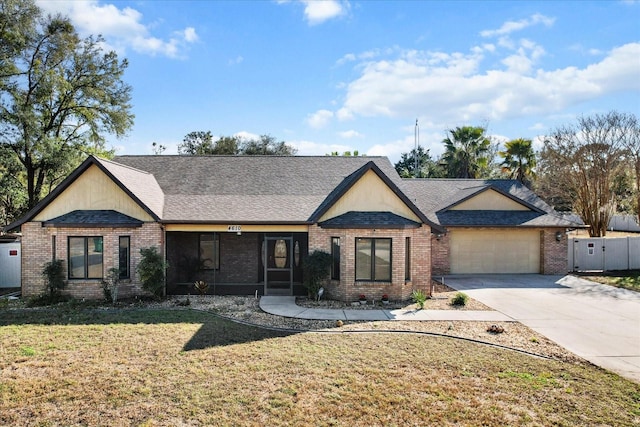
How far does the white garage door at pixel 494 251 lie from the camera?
67.1 ft

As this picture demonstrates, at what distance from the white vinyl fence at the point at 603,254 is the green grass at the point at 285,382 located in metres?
15.5

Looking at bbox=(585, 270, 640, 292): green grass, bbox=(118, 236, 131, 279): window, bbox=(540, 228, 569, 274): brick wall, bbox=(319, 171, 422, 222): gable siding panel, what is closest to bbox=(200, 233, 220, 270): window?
A: bbox=(118, 236, 131, 279): window

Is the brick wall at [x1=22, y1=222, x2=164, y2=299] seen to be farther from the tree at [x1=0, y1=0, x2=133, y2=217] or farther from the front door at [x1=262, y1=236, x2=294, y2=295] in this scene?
the tree at [x1=0, y1=0, x2=133, y2=217]

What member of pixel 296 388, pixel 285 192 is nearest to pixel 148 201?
pixel 285 192

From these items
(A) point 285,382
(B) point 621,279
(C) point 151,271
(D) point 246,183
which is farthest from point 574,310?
(C) point 151,271

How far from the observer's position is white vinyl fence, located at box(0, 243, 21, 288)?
16.5 meters

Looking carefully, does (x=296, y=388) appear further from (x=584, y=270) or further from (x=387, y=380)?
(x=584, y=270)

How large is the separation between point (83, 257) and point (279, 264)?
7.21 meters

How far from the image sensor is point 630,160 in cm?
2600

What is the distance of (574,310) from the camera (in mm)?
13062

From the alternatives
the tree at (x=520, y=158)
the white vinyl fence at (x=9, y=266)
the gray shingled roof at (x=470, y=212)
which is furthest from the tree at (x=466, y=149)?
the white vinyl fence at (x=9, y=266)

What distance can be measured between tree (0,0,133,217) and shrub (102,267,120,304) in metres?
14.0

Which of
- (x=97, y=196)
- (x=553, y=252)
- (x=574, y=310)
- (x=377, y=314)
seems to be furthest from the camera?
(x=553, y=252)

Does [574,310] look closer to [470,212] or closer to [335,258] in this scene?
[335,258]
